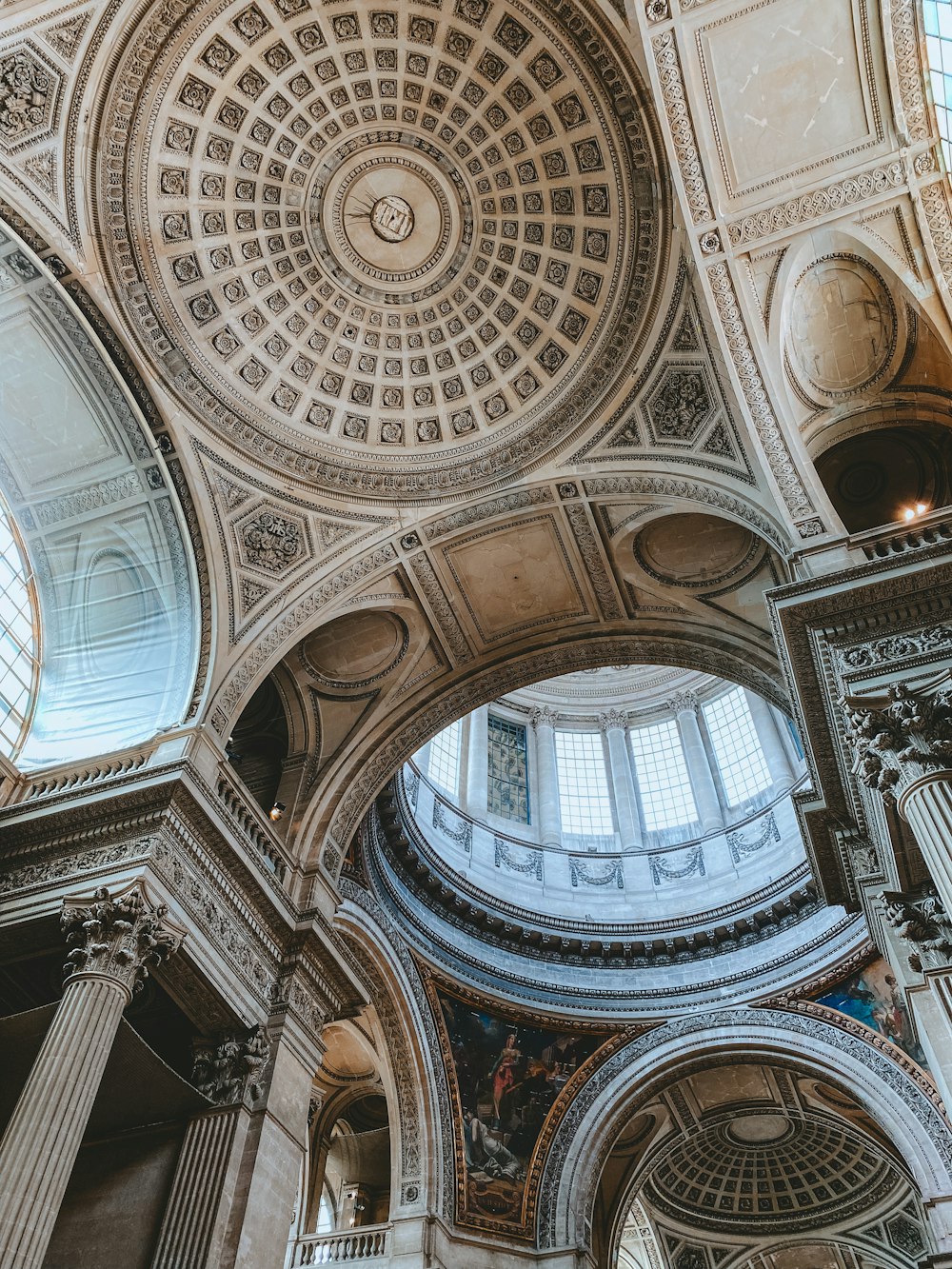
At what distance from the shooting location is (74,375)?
531 inches

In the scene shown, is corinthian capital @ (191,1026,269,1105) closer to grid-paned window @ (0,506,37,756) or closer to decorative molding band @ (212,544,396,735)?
decorative molding band @ (212,544,396,735)

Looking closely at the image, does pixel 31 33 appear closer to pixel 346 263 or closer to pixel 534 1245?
pixel 346 263

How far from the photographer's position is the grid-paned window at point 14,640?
14.2m

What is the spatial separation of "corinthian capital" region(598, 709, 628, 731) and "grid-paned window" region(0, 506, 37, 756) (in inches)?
699

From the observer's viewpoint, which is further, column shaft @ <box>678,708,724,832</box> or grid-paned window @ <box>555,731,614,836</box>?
grid-paned window @ <box>555,731,614,836</box>

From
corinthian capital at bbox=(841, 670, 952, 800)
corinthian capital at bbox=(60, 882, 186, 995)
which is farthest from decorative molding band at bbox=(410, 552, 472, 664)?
corinthian capital at bbox=(841, 670, 952, 800)

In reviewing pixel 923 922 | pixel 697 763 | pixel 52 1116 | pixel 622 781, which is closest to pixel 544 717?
pixel 622 781

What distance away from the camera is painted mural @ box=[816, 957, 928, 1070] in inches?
792

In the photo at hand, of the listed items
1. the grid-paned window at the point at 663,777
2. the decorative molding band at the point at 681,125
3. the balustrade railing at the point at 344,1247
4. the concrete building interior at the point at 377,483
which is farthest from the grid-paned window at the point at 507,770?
the decorative molding band at the point at 681,125

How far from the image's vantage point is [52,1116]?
29.9 ft

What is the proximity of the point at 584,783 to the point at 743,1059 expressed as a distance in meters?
8.45

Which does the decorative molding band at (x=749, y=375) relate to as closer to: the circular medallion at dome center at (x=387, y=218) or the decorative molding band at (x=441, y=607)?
the circular medallion at dome center at (x=387, y=218)

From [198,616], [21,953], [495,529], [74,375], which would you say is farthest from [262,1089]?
[74,375]

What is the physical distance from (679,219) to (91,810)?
9579 mm
